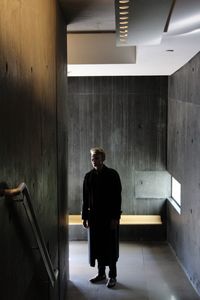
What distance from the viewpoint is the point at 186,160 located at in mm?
5754

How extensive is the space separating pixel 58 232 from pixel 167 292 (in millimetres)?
1798

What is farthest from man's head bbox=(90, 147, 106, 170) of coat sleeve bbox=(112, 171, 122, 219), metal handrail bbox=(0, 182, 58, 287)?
metal handrail bbox=(0, 182, 58, 287)

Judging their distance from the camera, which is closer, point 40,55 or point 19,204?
point 19,204

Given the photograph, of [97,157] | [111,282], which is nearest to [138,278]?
[111,282]

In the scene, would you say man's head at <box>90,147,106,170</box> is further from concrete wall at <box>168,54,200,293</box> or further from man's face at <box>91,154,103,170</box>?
concrete wall at <box>168,54,200,293</box>

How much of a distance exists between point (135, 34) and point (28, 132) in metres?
1.51

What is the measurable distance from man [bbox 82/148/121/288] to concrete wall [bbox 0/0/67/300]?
113cm

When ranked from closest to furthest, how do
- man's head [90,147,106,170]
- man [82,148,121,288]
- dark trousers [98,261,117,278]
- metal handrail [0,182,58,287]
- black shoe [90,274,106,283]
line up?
1. metal handrail [0,182,58,287]
2. man's head [90,147,106,170]
3. man [82,148,121,288]
4. dark trousers [98,261,117,278]
5. black shoe [90,274,106,283]

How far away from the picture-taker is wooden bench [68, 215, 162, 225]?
7340mm

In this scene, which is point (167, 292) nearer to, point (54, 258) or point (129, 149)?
point (54, 258)

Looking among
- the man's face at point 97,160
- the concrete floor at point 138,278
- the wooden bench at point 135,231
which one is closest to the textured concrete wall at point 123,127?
the wooden bench at point 135,231

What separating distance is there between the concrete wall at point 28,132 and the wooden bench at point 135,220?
3.65 meters

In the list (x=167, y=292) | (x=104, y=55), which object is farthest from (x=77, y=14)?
(x=167, y=292)

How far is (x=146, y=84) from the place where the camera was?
7371mm
